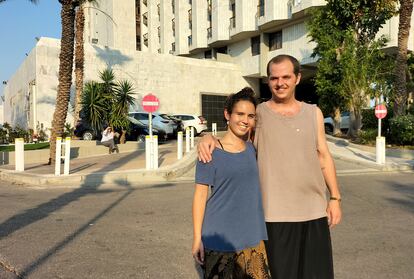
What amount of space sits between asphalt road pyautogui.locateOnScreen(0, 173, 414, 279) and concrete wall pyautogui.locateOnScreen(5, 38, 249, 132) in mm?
19240

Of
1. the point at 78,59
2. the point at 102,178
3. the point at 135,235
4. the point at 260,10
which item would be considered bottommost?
the point at 135,235

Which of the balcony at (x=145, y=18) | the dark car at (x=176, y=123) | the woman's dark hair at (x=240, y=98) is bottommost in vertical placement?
the woman's dark hair at (x=240, y=98)

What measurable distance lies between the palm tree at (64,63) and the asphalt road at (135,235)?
573 cm

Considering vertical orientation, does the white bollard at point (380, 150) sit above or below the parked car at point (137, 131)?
below

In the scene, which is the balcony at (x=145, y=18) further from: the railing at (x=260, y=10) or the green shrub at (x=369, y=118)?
the green shrub at (x=369, y=118)

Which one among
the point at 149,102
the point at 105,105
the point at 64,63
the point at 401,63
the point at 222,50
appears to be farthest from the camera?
the point at 222,50

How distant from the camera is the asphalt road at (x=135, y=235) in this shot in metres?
4.12

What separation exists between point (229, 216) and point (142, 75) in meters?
29.6

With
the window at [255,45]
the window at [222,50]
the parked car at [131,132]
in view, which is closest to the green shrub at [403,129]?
the parked car at [131,132]

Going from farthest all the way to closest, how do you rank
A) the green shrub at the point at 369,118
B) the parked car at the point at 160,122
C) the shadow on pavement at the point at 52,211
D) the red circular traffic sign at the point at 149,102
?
the green shrub at the point at 369,118 < the parked car at the point at 160,122 < the red circular traffic sign at the point at 149,102 < the shadow on pavement at the point at 52,211

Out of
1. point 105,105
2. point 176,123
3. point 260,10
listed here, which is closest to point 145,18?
point 260,10

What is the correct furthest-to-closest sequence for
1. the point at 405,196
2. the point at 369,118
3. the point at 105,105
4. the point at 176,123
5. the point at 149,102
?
the point at 369,118
the point at 176,123
the point at 105,105
the point at 149,102
the point at 405,196

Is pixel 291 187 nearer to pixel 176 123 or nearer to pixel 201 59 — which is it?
pixel 176 123

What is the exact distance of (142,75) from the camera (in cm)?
3100
